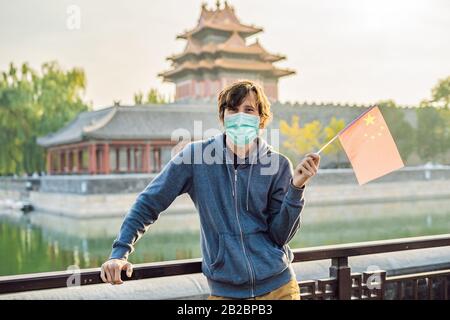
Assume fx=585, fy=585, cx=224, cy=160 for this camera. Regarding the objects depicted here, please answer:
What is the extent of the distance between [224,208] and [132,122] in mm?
18137

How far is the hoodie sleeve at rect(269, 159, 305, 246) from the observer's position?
136 centimetres

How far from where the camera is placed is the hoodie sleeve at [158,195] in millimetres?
1409

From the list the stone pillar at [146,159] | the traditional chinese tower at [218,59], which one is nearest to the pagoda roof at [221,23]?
the traditional chinese tower at [218,59]

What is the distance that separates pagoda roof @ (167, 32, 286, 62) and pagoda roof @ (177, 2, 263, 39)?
372 mm

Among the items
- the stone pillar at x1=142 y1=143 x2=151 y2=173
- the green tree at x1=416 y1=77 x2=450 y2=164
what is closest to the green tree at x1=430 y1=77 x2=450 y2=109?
the green tree at x1=416 y1=77 x2=450 y2=164

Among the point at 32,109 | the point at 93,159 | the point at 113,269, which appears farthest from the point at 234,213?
the point at 32,109

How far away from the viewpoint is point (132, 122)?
1923 cm

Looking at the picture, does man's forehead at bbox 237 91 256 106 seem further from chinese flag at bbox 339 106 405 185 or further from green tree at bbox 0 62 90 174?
green tree at bbox 0 62 90 174

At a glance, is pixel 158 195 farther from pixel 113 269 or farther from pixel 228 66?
pixel 228 66

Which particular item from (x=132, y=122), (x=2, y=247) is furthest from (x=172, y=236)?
(x=132, y=122)

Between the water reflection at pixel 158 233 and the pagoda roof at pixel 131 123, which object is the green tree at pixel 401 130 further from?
the pagoda roof at pixel 131 123

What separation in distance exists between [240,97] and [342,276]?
777mm

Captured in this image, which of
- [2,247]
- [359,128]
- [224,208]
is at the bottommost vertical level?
[2,247]
